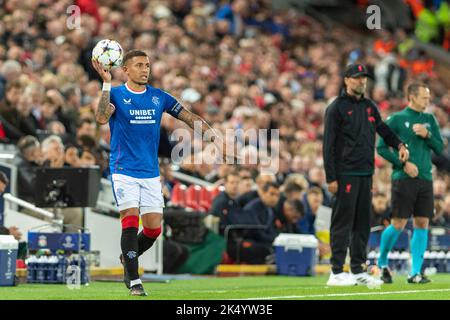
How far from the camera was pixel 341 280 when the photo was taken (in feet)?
48.9

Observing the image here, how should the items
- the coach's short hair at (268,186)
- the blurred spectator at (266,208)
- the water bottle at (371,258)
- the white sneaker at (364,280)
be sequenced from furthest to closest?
the coach's short hair at (268,186)
the blurred spectator at (266,208)
the water bottle at (371,258)
the white sneaker at (364,280)

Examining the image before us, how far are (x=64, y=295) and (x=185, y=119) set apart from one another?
6.94ft

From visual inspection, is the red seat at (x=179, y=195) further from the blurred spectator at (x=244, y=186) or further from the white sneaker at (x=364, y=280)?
the white sneaker at (x=364, y=280)

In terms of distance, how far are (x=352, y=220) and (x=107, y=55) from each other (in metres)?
3.98

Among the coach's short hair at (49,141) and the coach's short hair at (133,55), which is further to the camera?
the coach's short hair at (49,141)

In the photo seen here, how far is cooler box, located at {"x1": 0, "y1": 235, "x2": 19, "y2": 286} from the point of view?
48.0ft

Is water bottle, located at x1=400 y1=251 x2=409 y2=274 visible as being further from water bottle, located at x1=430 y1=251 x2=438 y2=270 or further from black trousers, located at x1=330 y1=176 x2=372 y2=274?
black trousers, located at x1=330 y1=176 x2=372 y2=274

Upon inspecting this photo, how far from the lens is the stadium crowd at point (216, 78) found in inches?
757

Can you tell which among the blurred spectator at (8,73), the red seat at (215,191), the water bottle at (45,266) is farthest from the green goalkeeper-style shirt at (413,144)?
the blurred spectator at (8,73)

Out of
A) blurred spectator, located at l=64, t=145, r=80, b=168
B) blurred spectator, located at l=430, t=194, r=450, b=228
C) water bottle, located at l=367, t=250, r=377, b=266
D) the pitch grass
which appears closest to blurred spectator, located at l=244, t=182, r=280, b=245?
water bottle, located at l=367, t=250, r=377, b=266

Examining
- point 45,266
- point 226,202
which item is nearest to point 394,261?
point 226,202

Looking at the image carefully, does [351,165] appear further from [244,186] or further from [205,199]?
[205,199]

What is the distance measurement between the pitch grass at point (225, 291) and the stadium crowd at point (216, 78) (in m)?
2.88
